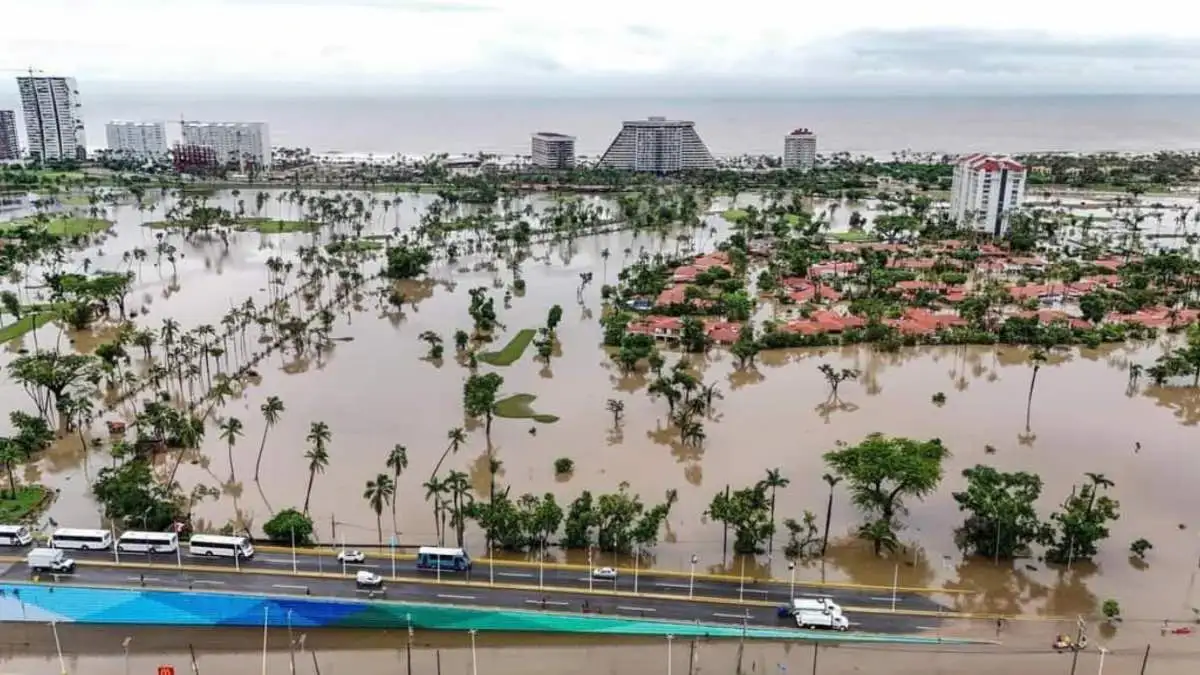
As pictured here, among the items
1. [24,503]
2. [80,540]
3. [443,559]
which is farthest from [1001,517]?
[24,503]

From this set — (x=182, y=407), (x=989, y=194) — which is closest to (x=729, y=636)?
(x=182, y=407)

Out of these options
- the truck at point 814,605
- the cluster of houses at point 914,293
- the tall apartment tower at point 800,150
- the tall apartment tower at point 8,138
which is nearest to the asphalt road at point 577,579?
the truck at point 814,605

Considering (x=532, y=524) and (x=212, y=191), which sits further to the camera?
(x=212, y=191)

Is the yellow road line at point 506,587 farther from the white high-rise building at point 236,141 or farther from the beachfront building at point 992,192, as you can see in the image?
the white high-rise building at point 236,141

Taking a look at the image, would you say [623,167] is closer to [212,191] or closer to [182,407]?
[212,191]

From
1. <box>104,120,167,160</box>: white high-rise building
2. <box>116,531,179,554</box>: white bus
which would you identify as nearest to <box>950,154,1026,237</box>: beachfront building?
<box>116,531,179,554</box>: white bus

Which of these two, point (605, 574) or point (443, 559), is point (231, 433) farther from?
point (605, 574)

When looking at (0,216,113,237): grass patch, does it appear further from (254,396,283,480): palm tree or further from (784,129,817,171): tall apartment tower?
(784,129,817,171): tall apartment tower
